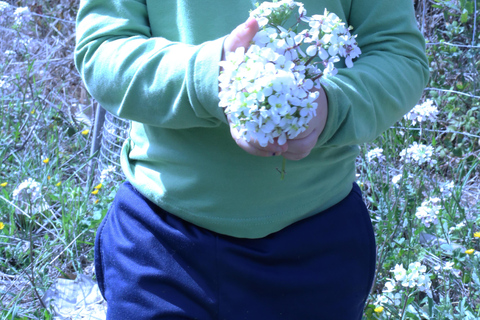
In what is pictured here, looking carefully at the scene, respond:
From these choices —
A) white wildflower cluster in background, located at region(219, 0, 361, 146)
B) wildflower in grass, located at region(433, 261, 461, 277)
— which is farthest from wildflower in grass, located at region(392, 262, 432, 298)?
white wildflower cluster in background, located at region(219, 0, 361, 146)

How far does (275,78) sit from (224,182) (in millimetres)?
347

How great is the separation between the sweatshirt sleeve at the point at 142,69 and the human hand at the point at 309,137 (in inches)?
4.5

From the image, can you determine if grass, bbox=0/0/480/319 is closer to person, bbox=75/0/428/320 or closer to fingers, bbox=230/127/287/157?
person, bbox=75/0/428/320

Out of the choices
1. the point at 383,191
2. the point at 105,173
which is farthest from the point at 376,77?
the point at 105,173

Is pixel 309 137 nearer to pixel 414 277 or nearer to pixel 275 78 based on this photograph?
pixel 275 78

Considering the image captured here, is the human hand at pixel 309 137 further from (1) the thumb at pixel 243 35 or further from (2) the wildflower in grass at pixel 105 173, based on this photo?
(2) the wildflower in grass at pixel 105 173

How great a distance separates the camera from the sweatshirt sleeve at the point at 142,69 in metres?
0.86

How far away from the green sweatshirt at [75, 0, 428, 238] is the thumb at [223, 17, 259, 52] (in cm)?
9

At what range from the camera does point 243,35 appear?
0.77 meters

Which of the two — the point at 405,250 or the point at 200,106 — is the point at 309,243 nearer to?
the point at 200,106

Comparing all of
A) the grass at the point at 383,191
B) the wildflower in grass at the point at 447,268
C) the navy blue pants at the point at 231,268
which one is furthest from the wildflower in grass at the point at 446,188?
the navy blue pants at the point at 231,268

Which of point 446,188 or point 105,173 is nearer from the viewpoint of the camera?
point 446,188

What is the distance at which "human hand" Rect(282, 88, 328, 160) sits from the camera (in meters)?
0.82

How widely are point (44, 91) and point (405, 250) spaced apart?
263cm
